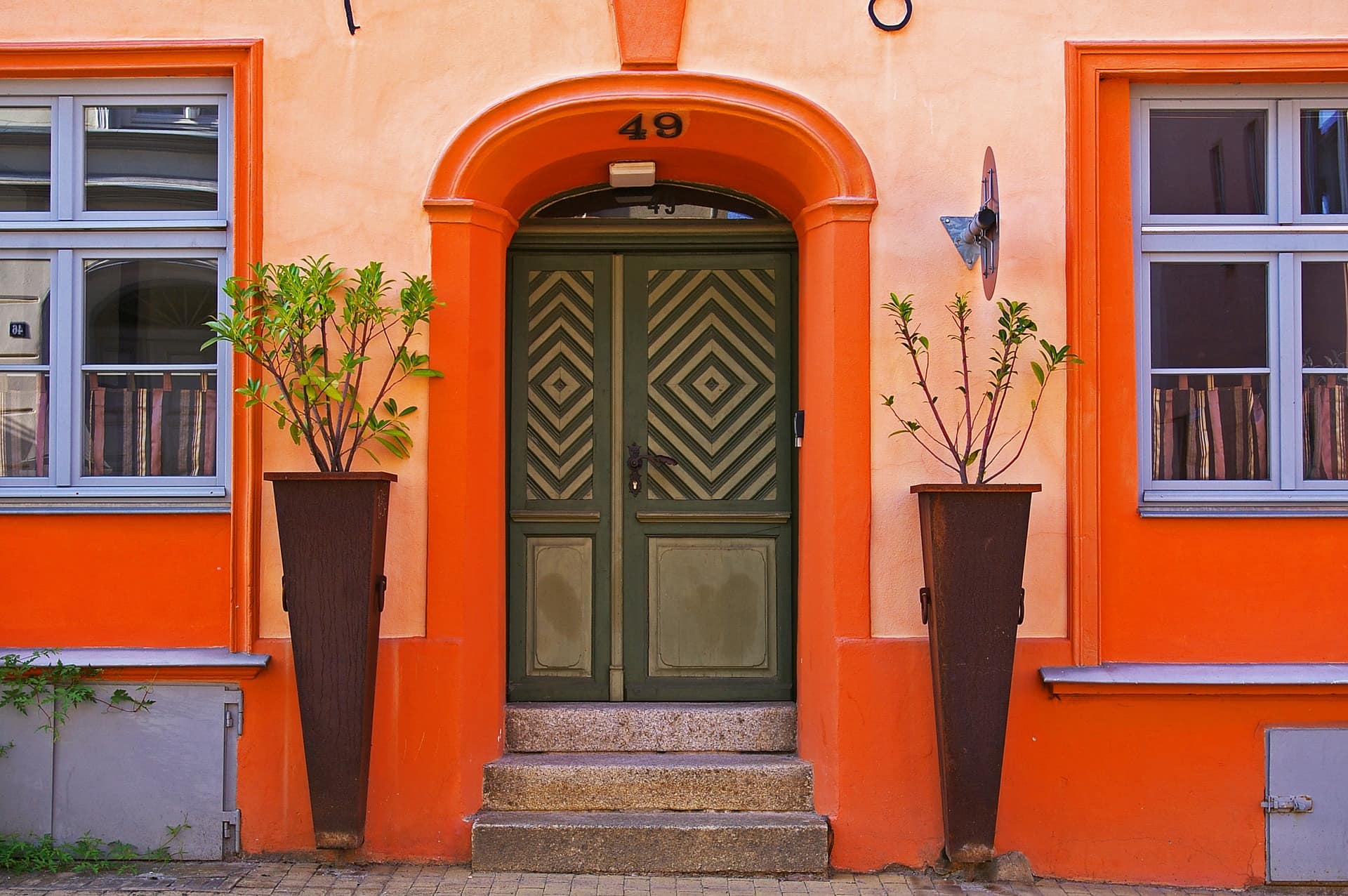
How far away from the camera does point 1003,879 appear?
16.1 feet

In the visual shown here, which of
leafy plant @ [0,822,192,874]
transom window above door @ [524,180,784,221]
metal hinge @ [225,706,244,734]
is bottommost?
leafy plant @ [0,822,192,874]

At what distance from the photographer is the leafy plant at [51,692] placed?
4996 millimetres

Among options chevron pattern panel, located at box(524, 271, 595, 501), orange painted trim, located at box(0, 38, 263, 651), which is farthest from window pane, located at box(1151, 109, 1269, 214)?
orange painted trim, located at box(0, 38, 263, 651)

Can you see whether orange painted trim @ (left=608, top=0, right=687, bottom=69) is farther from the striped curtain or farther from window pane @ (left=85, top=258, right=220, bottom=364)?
the striped curtain

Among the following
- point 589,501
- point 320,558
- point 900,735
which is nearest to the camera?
point 320,558

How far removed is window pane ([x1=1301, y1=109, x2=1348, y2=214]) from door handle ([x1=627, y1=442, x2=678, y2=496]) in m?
3.07

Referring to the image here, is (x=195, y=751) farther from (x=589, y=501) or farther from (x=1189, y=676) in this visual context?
(x=1189, y=676)

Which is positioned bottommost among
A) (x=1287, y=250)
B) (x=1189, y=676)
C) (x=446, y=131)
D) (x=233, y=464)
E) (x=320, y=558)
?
(x=1189, y=676)

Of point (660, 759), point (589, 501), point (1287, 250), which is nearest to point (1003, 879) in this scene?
point (660, 759)

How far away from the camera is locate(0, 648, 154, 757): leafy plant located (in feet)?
16.4

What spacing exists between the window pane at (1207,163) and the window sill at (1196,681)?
2.00m

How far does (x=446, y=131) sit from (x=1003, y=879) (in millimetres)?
3912

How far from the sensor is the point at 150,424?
210 inches

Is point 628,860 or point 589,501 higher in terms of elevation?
point 589,501
